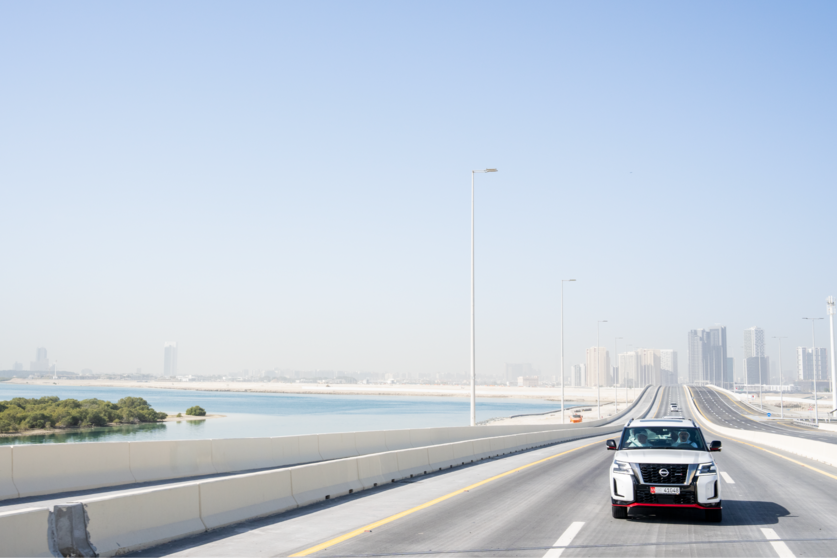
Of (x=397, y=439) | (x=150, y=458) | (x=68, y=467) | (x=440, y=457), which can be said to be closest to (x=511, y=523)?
(x=68, y=467)

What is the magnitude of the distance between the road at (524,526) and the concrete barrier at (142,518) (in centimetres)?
22

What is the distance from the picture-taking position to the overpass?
8656mm

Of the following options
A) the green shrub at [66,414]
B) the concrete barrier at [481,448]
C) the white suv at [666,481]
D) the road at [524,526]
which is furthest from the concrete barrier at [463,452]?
the green shrub at [66,414]

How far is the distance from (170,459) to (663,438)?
11.1 meters

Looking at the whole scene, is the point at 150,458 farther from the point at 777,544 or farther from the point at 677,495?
the point at 777,544

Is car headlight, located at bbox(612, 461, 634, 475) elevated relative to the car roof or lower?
lower

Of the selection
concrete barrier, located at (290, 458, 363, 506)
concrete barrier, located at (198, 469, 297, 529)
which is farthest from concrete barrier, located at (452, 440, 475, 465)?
concrete barrier, located at (198, 469, 297, 529)

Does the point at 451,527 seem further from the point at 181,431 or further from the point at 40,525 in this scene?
the point at 181,431

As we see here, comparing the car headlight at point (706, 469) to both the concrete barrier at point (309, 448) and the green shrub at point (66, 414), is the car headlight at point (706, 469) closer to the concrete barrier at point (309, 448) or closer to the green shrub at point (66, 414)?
the concrete barrier at point (309, 448)

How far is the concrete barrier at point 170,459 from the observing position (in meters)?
15.5

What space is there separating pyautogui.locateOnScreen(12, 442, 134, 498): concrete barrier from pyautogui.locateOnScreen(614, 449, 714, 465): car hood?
34.1ft

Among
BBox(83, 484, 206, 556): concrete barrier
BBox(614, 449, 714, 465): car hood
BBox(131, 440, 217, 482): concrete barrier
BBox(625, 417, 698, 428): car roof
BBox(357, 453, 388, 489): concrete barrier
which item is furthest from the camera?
BBox(131, 440, 217, 482): concrete barrier

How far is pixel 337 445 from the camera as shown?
21.7 meters

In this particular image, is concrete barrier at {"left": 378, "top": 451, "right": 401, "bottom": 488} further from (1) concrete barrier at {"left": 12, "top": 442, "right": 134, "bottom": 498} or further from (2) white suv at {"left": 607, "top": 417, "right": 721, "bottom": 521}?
(2) white suv at {"left": 607, "top": 417, "right": 721, "bottom": 521}
